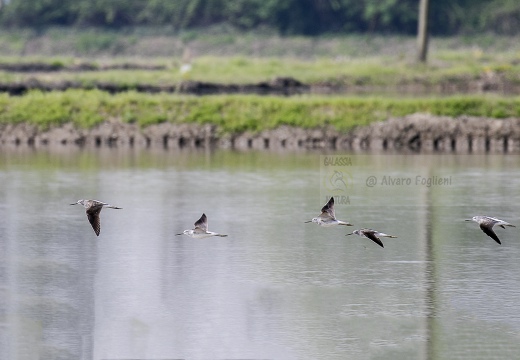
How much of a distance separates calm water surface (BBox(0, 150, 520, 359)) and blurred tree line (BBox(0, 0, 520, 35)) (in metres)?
39.8

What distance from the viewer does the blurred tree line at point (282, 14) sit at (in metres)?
58.2

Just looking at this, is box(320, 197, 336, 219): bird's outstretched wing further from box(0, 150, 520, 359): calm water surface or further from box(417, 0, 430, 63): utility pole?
box(417, 0, 430, 63): utility pole

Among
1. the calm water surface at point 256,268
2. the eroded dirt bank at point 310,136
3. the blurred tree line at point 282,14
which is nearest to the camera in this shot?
the calm water surface at point 256,268

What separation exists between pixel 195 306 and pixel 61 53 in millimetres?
44371

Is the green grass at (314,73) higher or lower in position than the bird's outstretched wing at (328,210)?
higher

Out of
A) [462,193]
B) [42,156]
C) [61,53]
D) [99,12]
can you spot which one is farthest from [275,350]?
[99,12]

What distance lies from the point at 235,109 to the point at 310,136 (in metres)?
1.69

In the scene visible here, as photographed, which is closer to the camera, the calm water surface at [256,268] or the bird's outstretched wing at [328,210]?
the calm water surface at [256,268]

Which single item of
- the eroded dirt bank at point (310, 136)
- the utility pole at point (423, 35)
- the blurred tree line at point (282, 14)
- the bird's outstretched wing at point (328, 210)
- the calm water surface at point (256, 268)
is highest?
the blurred tree line at point (282, 14)

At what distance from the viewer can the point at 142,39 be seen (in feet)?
186

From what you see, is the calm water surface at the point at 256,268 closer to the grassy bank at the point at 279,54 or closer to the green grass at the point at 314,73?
the green grass at the point at 314,73

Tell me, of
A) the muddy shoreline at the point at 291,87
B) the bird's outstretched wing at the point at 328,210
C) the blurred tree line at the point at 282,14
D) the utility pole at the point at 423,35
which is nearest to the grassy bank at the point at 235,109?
the muddy shoreline at the point at 291,87

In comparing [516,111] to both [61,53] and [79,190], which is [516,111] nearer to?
[79,190]

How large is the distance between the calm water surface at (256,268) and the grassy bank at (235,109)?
12.4 feet
